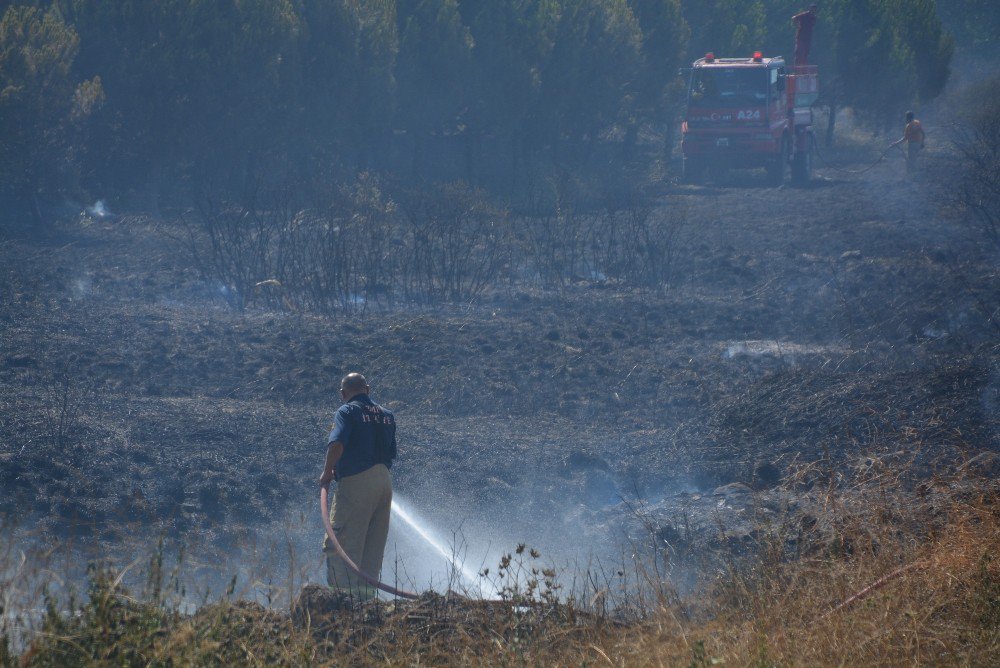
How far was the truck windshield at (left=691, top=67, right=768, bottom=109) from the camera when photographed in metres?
22.0

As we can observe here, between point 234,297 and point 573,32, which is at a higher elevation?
point 573,32

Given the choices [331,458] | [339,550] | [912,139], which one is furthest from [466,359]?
[912,139]

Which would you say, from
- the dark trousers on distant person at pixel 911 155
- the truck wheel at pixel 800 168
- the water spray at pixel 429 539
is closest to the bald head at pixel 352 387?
the water spray at pixel 429 539

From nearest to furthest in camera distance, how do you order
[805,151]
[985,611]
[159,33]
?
[985,611]
[159,33]
[805,151]

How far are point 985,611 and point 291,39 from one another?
19.1 meters

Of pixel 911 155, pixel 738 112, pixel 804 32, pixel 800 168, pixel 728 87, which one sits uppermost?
pixel 804 32

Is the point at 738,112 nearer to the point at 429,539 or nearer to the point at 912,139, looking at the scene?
the point at 912,139

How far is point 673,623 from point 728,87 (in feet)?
64.0

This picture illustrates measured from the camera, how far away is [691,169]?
77.9ft

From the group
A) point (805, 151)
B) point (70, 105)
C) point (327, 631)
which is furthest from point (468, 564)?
point (805, 151)

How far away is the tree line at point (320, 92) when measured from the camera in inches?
720

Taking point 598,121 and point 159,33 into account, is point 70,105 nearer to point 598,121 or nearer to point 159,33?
point 159,33

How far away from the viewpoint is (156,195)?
20547 mm

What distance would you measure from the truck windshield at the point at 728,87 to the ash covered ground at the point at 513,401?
7741mm
